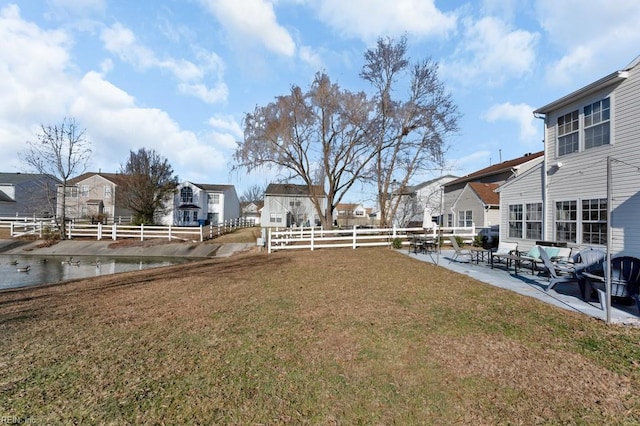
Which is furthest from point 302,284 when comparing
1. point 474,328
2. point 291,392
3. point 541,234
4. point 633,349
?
point 541,234

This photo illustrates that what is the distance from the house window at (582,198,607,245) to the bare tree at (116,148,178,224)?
35.3 metres

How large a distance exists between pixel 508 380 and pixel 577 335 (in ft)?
7.06

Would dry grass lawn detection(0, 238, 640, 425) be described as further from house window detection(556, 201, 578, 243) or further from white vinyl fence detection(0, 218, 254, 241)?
white vinyl fence detection(0, 218, 254, 241)

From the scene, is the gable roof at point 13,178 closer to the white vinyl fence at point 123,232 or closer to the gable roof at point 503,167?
the white vinyl fence at point 123,232

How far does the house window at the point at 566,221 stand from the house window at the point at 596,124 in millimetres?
2004

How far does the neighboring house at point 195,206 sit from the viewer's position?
42.6 m

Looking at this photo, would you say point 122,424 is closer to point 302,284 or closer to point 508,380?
point 508,380

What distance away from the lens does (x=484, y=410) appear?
2947 mm

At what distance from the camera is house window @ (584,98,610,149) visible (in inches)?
367

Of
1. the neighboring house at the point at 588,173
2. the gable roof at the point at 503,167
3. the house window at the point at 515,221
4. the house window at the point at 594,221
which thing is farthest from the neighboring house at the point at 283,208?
the house window at the point at 594,221

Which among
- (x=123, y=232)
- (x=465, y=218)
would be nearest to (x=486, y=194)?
(x=465, y=218)

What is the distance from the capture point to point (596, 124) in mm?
9664

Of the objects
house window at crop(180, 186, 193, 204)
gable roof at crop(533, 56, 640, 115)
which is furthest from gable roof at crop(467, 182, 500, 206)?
house window at crop(180, 186, 193, 204)

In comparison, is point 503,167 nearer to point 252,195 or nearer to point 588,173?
point 588,173
